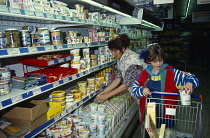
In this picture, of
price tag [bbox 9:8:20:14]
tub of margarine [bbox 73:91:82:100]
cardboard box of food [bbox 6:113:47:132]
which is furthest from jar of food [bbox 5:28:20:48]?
tub of margarine [bbox 73:91:82:100]

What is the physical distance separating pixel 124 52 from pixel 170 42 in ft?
22.7

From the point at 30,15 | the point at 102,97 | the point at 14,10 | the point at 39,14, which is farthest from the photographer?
the point at 102,97

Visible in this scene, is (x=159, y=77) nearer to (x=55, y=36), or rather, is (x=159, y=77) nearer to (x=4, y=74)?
(x=55, y=36)

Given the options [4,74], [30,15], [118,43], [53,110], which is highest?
[30,15]

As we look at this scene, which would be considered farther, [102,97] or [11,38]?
[102,97]

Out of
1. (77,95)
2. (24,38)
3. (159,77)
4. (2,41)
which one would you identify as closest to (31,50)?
(24,38)

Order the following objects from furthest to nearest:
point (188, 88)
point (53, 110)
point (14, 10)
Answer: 1. point (53, 110)
2. point (188, 88)
3. point (14, 10)

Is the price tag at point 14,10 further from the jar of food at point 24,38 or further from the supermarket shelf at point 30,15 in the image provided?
the jar of food at point 24,38

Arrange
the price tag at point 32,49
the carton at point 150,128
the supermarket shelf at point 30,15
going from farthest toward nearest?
the price tag at point 32,49
the carton at point 150,128
the supermarket shelf at point 30,15

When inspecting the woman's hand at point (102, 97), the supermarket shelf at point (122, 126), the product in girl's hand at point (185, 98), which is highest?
the product in girl's hand at point (185, 98)

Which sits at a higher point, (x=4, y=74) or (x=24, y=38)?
(x=24, y=38)

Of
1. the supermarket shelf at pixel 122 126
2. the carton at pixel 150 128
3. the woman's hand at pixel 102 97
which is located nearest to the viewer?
the carton at pixel 150 128

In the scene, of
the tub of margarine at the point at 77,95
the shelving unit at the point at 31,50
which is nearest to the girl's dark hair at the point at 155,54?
the shelving unit at the point at 31,50

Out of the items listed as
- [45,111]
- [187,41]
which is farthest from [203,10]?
[45,111]
